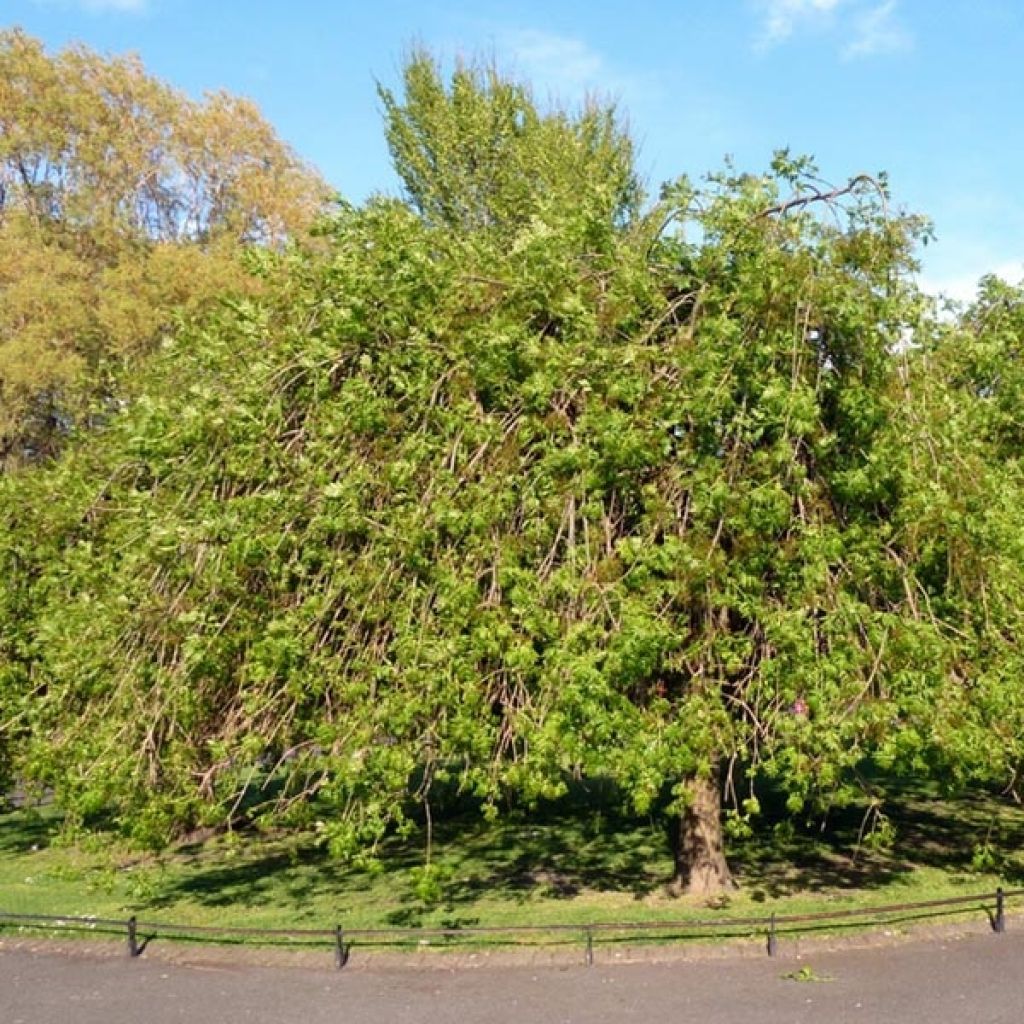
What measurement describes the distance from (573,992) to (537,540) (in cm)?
394

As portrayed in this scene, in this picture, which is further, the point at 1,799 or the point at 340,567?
the point at 1,799

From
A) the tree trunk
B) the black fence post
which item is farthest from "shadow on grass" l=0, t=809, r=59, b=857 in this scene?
the black fence post

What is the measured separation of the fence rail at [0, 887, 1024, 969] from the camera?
410 inches

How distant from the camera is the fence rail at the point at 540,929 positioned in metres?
10.4

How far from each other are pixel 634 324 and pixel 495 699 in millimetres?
3960

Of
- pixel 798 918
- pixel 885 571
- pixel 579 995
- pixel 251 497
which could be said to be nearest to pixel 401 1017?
pixel 579 995

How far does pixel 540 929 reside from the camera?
35.6ft

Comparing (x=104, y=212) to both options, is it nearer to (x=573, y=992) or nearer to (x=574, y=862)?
(x=574, y=862)

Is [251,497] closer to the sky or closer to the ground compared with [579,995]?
closer to the sky

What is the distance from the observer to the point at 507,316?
11047 millimetres

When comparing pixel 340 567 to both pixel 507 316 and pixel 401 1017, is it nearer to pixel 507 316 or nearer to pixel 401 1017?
pixel 507 316

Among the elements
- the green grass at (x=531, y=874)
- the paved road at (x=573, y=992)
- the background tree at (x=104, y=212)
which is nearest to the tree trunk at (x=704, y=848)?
the green grass at (x=531, y=874)

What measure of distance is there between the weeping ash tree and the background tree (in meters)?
15.4

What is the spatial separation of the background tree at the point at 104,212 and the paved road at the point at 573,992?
16900 mm
